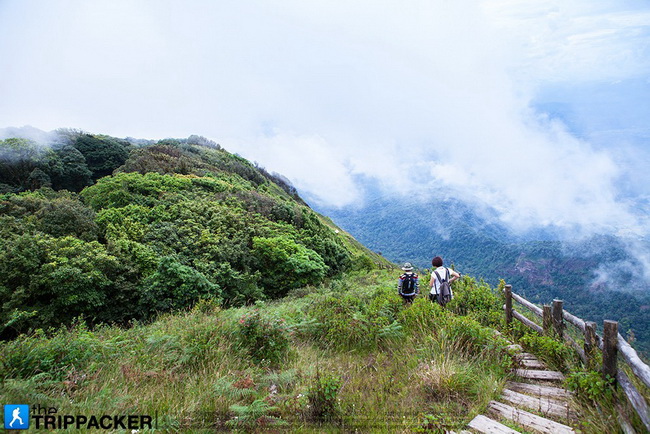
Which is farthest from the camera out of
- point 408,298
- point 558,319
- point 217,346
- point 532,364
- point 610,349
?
point 408,298

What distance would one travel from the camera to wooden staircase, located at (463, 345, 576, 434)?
12.0ft

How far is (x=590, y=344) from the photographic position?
4684 millimetres

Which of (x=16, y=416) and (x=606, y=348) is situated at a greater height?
(x=606, y=348)

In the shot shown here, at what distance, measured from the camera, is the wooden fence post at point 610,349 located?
3.98 metres

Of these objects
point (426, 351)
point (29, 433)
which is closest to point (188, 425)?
point (29, 433)

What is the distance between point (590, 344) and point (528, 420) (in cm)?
180

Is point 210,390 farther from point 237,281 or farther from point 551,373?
point 237,281

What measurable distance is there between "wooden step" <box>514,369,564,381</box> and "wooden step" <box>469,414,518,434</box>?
1.69 m

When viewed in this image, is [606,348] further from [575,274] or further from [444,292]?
[575,274]

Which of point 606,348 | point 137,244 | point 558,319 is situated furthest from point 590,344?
point 137,244

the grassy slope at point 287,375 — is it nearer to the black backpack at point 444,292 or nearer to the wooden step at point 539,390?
the wooden step at point 539,390

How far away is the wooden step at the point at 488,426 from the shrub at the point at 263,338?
10.2 ft

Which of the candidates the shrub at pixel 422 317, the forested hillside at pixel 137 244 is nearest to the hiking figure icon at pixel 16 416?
the forested hillside at pixel 137 244

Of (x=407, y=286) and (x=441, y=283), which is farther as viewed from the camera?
(x=407, y=286)
